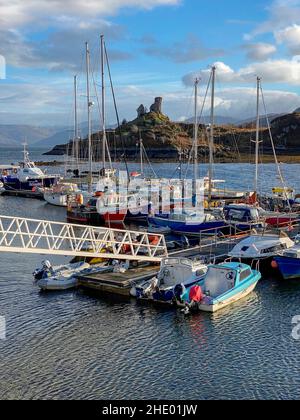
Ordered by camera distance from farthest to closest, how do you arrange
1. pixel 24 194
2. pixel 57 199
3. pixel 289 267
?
pixel 24 194 < pixel 57 199 < pixel 289 267

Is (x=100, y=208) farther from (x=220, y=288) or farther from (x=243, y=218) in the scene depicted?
(x=220, y=288)

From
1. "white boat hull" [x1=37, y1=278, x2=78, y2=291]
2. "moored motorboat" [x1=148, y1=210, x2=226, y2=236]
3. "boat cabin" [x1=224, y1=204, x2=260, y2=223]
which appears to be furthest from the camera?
"moored motorboat" [x1=148, y1=210, x2=226, y2=236]

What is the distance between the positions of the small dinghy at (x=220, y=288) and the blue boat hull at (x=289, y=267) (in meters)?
3.09

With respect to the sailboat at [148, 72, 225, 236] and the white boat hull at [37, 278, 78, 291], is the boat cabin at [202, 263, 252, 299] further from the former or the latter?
the sailboat at [148, 72, 225, 236]

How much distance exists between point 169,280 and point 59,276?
6680 mm

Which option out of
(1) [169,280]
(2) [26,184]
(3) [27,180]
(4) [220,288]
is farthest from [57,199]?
(4) [220,288]

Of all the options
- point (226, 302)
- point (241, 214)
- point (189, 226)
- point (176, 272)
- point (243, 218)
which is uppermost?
point (241, 214)

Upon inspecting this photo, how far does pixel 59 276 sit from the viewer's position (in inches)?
A: 1261

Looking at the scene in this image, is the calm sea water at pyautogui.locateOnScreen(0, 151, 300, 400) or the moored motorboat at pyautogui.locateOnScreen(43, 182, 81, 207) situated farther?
the moored motorboat at pyautogui.locateOnScreen(43, 182, 81, 207)

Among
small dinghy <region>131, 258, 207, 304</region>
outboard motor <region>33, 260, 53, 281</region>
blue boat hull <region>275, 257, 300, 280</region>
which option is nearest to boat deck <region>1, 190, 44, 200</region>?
outboard motor <region>33, 260, 53, 281</region>

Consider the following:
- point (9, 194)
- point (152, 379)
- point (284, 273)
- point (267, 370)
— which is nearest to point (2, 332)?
point (152, 379)

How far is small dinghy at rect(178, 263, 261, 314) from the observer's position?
89.7 ft

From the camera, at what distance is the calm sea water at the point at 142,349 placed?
63.9 feet

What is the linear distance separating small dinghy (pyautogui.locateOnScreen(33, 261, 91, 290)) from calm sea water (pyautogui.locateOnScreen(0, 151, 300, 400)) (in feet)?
2.53
